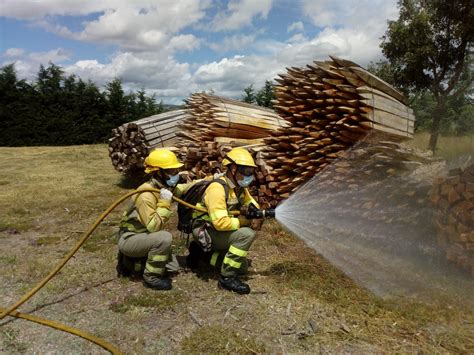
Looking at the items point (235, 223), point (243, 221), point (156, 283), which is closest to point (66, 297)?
point (156, 283)

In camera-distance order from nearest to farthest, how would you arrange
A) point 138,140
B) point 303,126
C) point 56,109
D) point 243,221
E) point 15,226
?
1. point 243,221
2. point 15,226
3. point 303,126
4. point 138,140
5. point 56,109

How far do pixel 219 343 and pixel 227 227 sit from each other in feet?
4.00

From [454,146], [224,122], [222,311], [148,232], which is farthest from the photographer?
[224,122]

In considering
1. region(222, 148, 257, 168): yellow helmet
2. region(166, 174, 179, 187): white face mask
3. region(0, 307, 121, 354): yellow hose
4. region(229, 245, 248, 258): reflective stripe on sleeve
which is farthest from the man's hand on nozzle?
region(0, 307, 121, 354): yellow hose

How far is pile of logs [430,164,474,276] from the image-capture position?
4746 millimetres

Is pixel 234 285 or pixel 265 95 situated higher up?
pixel 265 95

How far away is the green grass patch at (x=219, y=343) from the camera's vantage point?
135 inches

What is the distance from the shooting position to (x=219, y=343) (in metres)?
3.53

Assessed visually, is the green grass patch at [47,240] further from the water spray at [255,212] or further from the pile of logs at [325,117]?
the pile of logs at [325,117]

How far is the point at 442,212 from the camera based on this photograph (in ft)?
16.4

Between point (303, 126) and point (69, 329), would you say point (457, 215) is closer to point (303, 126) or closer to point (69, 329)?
point (303, 126)

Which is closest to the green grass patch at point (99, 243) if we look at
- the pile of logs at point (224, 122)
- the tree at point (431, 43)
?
the pile of logs at point (224, 122)

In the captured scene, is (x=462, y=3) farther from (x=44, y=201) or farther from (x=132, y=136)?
(x=44, y=201)

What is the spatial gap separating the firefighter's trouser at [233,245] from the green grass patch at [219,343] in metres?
0.87
